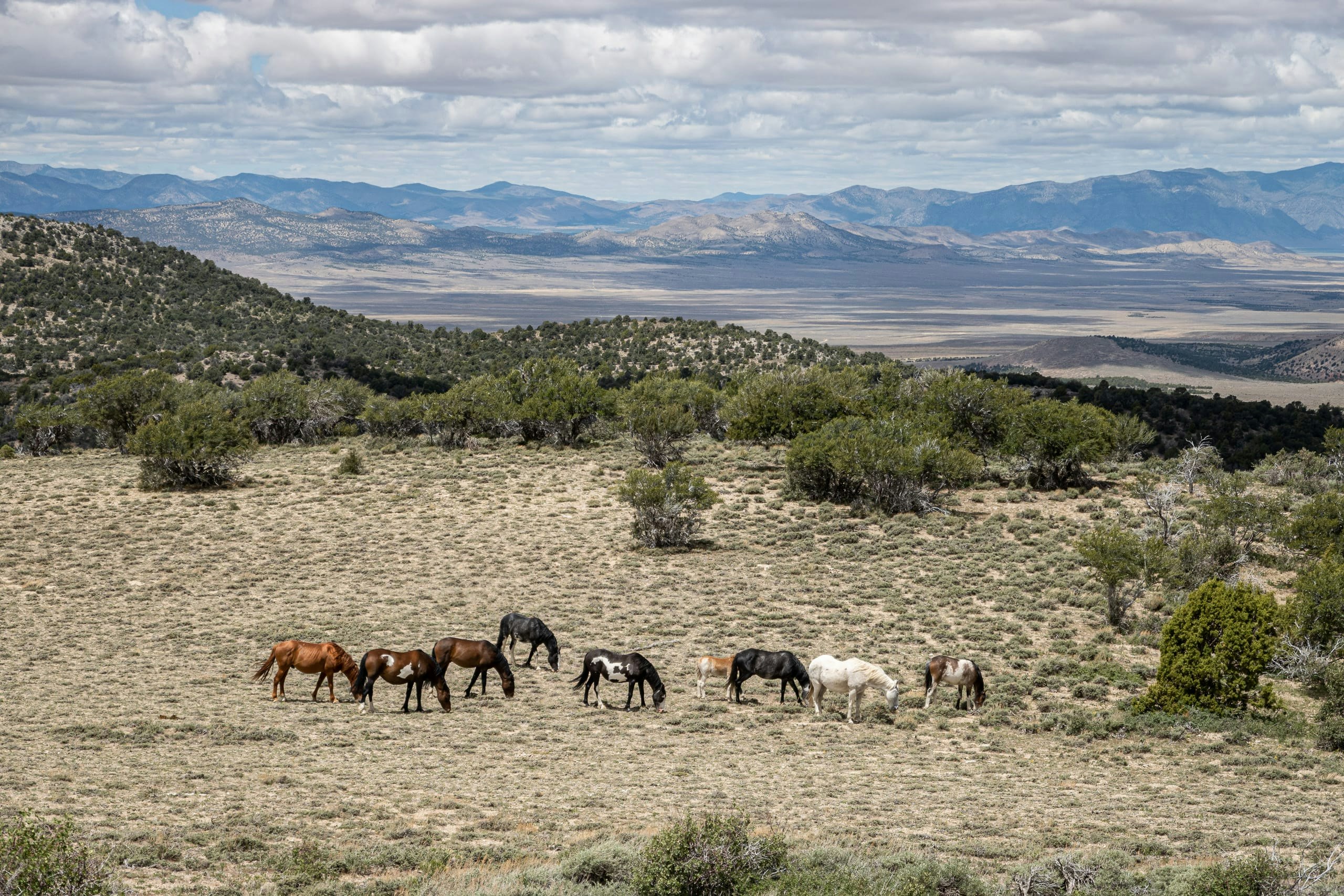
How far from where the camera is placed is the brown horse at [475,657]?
19188 mm

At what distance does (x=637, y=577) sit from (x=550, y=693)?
10571 mm

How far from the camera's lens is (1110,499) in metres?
37.4

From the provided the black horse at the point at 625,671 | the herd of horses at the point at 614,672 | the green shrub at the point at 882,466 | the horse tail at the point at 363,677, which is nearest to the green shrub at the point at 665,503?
the green shrub at the point at 882,466

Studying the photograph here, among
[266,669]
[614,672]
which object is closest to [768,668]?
[614,672]

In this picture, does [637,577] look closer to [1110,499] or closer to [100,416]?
[1110,499]

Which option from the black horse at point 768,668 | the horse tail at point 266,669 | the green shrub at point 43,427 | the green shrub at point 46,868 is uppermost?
the green shrub at point 46,868

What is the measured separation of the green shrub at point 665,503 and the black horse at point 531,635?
39.2 ft

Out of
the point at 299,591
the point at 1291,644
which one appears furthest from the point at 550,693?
the point at 1291,644

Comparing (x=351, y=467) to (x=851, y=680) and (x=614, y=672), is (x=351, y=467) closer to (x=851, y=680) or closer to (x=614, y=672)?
(x=614, y=672)

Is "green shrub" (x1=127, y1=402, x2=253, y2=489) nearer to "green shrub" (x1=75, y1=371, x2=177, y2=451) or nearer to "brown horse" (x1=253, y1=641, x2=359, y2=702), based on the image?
"green shrub" (x1=75, y1=371, x2=177, y2=451)

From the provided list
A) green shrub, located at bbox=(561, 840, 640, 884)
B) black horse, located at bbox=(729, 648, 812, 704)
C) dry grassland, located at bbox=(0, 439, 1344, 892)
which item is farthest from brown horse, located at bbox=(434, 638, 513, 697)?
green shrub, located at bbox=(561, 840, 640, 884)

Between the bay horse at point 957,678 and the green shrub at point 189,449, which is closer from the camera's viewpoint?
the bay horse at point 957,678

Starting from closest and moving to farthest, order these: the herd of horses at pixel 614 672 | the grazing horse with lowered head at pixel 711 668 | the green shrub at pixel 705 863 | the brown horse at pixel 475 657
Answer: the green shrub at pixel 705 863 < the herd of horses at pixel 614 672 < the brown horse at pixel 475 657 < the grazing horse with lowered head at pixel 711 668

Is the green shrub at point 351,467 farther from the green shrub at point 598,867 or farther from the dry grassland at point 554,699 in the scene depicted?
the green shrub at point 598,867
